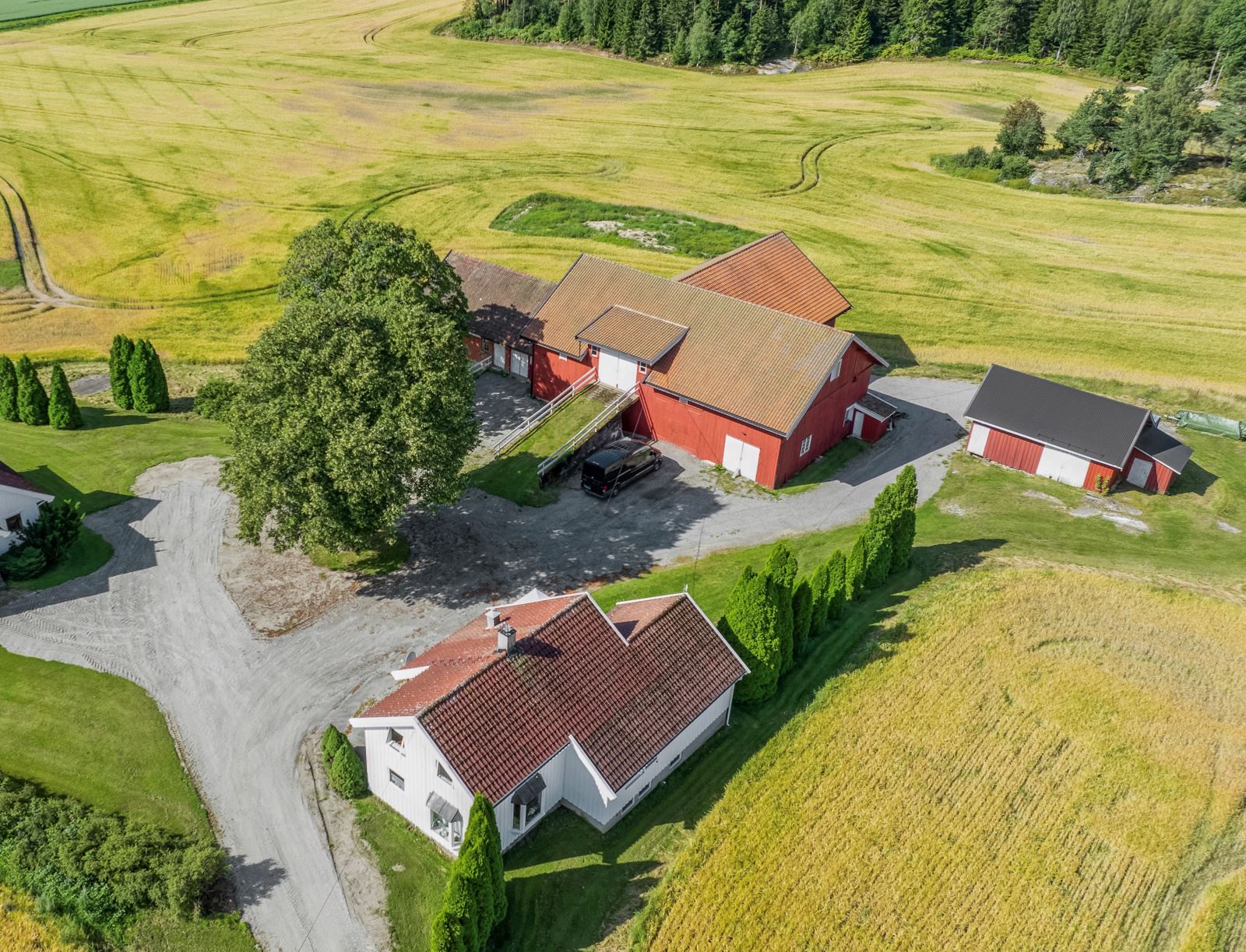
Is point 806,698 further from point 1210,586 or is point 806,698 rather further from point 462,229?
point 462,229

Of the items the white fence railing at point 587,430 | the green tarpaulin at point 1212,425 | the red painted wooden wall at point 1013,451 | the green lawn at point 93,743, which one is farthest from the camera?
the green tarpaulin at point 1212,425

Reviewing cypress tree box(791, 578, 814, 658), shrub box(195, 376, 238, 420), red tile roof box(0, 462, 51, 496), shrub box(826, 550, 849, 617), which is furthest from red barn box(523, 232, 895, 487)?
red tile roof box(0, 462, 51, 496)

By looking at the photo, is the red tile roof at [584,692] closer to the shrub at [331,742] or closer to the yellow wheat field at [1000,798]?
the shrub at [331,742]

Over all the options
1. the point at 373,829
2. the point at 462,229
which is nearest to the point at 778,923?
the point at 373,829

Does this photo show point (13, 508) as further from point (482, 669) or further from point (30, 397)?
point (482, 669)

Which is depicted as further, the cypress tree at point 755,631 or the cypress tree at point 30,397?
the cypress tree at point 30,397

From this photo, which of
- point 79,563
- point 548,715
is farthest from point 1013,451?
point 79,563

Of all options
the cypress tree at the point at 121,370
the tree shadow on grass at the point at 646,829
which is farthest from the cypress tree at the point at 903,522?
the cypress tree at the point at 121,370
